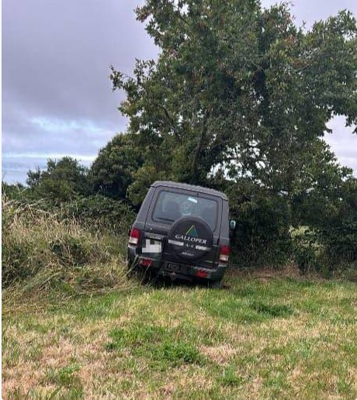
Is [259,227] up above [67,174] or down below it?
below

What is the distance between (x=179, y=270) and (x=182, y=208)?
1109 millimetres

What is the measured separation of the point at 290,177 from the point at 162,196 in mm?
3899

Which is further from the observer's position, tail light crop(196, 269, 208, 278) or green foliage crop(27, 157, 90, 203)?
green foliage crop(27, 157, 90, 203)

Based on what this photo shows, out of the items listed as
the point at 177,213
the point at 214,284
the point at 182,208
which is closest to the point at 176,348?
the point at 214,284

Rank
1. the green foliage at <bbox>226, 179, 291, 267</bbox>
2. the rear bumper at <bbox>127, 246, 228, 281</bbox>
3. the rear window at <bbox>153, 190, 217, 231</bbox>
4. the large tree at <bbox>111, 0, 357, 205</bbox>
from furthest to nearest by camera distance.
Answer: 1. the green foliage at <bbox>226, 179, 291, 267</bbox>
2. the large tree at <bbox>111, 0, 357, 205</bbox>
3. the rear window at <bbox>153, 190, 217, 231</bbox>
4. the rear bumper at <bbox>127, 246, 228, 281</bbox>

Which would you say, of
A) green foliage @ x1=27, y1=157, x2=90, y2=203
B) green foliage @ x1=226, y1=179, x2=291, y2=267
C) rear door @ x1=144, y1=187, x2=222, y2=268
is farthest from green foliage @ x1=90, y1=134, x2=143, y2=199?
rear door @ x1=144, y1=187, x2=222, y2=268

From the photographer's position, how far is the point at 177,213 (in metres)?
8.00

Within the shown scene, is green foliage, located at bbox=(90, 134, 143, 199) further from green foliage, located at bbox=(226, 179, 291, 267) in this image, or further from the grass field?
A: the grass field

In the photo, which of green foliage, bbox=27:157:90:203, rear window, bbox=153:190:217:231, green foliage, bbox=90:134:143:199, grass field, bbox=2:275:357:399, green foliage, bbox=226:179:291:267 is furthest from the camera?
green foliage, bbox=90:134:143:199

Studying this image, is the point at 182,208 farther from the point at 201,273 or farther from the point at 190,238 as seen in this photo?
the point at 201,273

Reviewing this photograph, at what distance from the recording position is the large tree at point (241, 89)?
10102 mm

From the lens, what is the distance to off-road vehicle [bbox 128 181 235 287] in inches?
297

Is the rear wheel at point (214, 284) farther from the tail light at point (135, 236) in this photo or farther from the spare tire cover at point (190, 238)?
the tail light at point (135, 236)

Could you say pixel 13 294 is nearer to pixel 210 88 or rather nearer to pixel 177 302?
pixel 177 302
